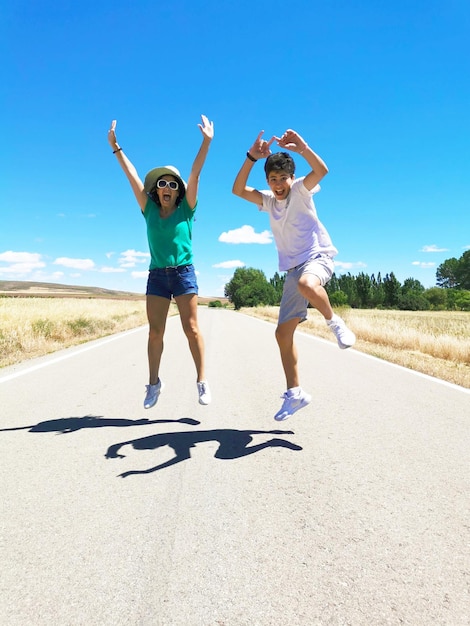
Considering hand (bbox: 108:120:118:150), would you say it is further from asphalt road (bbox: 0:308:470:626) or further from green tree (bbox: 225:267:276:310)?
green tree (bbox: 225:267:276:310)

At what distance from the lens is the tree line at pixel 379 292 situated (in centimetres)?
10362

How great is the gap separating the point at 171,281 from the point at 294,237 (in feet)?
3.90

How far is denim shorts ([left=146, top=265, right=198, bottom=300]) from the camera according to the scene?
397 cm

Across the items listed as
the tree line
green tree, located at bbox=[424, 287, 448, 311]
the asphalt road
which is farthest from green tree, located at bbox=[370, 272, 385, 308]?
the asphalt road

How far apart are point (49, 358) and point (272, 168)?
6382mm

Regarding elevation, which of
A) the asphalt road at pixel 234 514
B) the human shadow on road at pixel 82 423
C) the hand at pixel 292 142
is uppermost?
the hand at pixel 292 142

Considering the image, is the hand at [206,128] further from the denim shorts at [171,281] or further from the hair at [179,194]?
the denim shorts at [171,281]

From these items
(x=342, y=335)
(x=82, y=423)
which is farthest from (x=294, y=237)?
(x=82, y=423)

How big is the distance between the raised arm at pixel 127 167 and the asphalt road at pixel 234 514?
2.15 m

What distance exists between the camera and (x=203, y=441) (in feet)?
11.2

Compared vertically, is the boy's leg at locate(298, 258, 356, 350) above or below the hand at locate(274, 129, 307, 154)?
below

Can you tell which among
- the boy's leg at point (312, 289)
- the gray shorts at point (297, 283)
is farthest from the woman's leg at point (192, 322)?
the boy's leg at point (312, 289)

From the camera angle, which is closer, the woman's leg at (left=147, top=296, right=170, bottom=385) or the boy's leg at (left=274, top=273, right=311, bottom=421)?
the boy's leg at (left=274, top=273, right=311, bottom=421)

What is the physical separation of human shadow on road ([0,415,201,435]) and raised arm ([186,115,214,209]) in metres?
2.08
